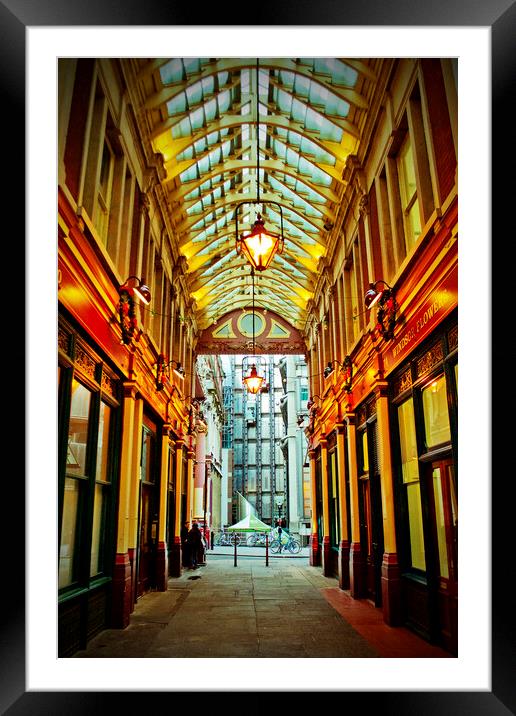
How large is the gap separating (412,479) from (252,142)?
764 centimetres

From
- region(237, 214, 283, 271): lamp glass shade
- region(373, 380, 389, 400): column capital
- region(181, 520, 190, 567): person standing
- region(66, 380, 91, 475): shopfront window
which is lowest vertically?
region(181, 520, 190, 567): person standing

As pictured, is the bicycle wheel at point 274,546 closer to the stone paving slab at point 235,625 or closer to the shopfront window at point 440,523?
the stone paving slab at point 235,625

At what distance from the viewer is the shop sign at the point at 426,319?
18.4ft

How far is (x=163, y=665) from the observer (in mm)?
3896

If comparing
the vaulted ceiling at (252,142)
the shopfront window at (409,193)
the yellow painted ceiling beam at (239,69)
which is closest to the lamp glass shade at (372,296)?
the shopfront window at (409,193)

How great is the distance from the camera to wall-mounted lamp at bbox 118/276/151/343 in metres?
7.65

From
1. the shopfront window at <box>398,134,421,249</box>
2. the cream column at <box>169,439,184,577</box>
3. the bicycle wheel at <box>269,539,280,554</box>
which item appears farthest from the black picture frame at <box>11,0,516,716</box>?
the bicycle wheel at <box>269,539,280,554</box>

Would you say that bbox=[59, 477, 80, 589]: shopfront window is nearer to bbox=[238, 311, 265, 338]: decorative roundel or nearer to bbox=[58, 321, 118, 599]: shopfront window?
bbox=[58, 321, 118, 599]: shopfront window

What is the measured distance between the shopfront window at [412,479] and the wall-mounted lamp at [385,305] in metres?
1.04

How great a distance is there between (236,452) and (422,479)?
125ft

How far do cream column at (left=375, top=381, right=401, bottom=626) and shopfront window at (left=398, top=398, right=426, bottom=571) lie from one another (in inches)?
11.7
